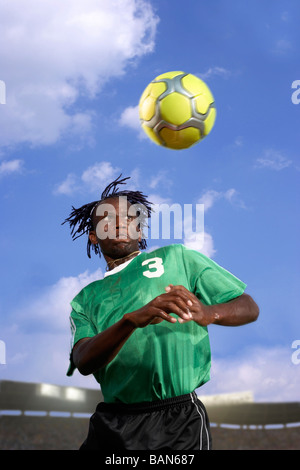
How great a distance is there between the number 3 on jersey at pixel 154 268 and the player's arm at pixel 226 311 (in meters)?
0.49

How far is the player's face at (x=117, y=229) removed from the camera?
3.74 meters

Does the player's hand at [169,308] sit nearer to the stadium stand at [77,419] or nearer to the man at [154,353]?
the man at [154,353]

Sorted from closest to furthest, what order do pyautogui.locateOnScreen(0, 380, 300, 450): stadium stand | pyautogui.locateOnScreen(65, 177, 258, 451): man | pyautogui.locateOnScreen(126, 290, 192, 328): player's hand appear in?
pyautogui.locateOnScreen(126, 290, 192, 328): player's hand < pyautogui.locateOnScreen(65, 177, 258, 451): man < pyautogui.locateOnScreen(0, 380, 300, 450): stadium stand

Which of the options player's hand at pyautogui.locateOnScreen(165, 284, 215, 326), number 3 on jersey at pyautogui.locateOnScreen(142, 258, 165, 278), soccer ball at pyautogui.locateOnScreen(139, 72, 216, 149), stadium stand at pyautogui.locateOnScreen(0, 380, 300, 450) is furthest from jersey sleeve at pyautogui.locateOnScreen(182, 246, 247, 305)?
stadium stand at pyautogui.locateOnScreen(0, 380, 300, 450)

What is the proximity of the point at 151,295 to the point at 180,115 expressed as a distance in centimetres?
178

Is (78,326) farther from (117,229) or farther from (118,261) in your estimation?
(117,229)

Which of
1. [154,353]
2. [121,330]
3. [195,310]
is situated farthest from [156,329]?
[195,310]

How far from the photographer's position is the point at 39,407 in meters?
23.2

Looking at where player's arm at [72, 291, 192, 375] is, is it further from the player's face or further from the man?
the player's face

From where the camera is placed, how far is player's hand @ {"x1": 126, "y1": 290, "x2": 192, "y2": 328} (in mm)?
2662

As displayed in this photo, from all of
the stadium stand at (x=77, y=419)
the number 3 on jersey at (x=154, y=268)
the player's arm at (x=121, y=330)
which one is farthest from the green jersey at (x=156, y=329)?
the stadium stand at (x=77, y=419)
